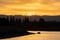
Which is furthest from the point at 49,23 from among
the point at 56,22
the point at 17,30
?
the point at 17,30

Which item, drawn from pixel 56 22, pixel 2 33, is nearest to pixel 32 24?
pixel 56 22

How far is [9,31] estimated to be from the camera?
87.2 meters

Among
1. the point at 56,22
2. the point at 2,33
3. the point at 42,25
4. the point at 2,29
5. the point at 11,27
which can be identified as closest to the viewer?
the point at 2,33

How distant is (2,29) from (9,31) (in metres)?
2.51

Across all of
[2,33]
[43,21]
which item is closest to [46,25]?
[43,21]

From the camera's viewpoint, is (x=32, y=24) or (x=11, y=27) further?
(x=32, y=24)

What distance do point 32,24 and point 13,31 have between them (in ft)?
303

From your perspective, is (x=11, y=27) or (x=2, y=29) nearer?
(x=2, y=29)

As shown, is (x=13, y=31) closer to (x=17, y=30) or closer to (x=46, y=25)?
(x=17, y=30)

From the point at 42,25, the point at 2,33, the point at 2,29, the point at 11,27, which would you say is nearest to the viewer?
the point at 2,33

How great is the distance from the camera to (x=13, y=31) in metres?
90.8

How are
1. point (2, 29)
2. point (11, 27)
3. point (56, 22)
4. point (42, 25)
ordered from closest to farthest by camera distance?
1. point (2, 29)
2. point (11, 27)
3. point (42, 25)
4. point (56, 22)

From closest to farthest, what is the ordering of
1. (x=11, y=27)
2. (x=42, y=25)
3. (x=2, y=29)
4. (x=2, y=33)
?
(x=2, y=33)
(x=2, y=29)
(x=11, y=27)
(x=42, y=25)

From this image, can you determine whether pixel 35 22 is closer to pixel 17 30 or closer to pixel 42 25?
pixel 42 25
